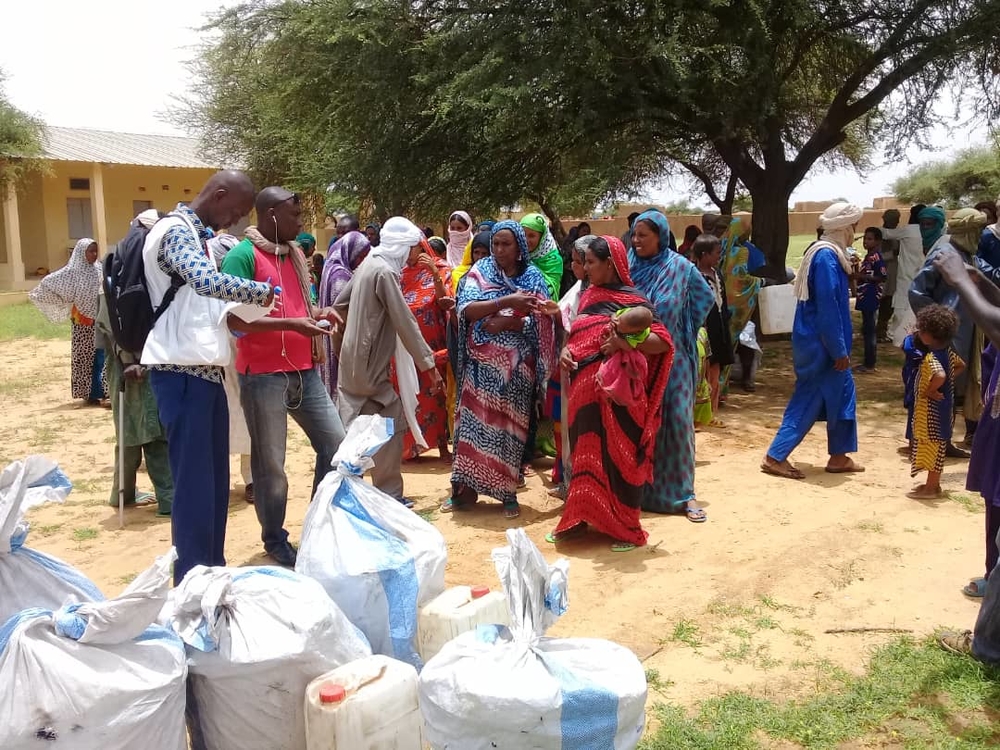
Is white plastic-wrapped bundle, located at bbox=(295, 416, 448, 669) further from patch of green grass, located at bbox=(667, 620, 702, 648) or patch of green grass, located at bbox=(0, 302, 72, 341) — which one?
patch of green grass, located at bbox=(0, 302, 72, 341)

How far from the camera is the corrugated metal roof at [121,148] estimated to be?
2625cm

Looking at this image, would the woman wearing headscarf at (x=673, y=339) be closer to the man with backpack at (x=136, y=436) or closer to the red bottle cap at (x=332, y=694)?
the man with backpack at (x=136, y=436)

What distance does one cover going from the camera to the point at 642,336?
192 inches

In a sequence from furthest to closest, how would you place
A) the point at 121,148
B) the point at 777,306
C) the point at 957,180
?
1. the point at 957,180
2. the point at 121,148
3. the point at 777,306

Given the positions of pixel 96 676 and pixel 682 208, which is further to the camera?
pixel 682 208

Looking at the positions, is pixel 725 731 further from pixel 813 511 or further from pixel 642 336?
pixel 813 511

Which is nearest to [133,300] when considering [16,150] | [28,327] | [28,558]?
[28,558]

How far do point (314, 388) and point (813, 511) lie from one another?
Result: 3114mm

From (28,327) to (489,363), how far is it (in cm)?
1593

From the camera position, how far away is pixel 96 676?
2305mm

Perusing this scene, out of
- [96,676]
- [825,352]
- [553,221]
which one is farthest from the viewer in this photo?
[553,221]

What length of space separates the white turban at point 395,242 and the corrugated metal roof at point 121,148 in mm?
23348

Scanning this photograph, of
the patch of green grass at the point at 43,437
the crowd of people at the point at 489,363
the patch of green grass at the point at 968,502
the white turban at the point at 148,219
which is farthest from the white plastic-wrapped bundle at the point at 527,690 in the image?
the patch of green grass at the point at 43,437

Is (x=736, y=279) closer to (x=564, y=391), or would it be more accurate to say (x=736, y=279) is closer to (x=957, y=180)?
(x=564, y=391)
